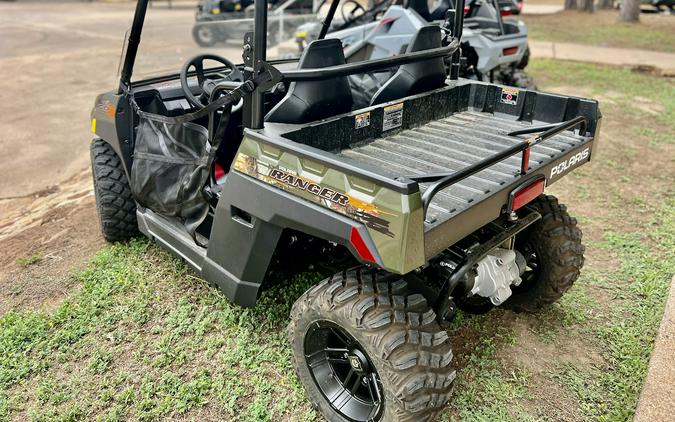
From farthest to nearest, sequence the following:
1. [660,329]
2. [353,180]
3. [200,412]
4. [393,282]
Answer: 1. [660,329]
2. [200,412]
3. [393,282]
4. [353,180]

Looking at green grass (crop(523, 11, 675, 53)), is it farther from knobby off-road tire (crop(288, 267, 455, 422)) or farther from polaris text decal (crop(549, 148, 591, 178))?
knobby off-road tire (crop(288, 267, 455, 422))

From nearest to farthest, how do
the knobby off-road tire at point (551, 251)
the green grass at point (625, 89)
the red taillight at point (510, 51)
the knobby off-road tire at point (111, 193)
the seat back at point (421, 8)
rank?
the knobby off-road tire at point (551, 251)
the knobby off-road tire at point (111, 193)
the seat back at point (421, 8)
the red taillight at point (510, 51)
the green grass at point (625, 89)

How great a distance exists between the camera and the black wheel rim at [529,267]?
311 cm

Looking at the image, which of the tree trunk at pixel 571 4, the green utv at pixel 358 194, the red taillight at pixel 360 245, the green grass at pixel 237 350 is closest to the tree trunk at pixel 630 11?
the tree trunk at pixel 571 4

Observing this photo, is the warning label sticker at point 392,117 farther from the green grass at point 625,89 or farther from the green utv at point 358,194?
the green grass at point 625,89

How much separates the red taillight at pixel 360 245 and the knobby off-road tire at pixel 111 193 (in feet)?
7.20

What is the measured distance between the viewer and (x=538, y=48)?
12.3 m

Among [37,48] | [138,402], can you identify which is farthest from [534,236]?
[37,48]

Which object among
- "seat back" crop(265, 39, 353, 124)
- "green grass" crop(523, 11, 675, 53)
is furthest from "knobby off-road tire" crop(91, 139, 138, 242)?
"green grass" crop(523, 11, 675, 53)

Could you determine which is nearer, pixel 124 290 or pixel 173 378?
pixel 173 378

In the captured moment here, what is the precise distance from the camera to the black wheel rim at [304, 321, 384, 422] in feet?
7.63

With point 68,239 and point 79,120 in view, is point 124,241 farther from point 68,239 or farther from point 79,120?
point 79,120

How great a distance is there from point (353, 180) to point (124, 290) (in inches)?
77.9

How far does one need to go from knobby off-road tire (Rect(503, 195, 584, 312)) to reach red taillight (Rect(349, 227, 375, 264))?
1.39 m
